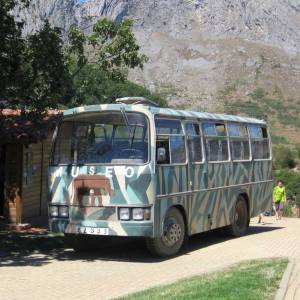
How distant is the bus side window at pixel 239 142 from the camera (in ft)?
48.8

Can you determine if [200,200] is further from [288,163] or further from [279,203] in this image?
[288,163]

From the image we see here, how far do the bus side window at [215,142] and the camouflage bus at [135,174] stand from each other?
27mm

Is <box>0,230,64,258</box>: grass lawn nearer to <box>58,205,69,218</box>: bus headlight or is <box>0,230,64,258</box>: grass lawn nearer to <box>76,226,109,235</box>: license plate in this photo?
<box>58,205,69,218</box>: bus headlight

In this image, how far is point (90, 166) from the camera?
37.9ft

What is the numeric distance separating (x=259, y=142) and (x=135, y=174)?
6336 mm

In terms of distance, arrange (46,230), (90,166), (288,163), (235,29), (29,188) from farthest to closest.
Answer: (235,29)
(288,163)
(29,188)
(46,230)
(90,166)

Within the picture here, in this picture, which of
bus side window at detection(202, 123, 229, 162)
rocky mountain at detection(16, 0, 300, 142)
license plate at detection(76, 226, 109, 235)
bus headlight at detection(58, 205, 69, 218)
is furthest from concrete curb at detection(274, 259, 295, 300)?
rocky mountain at detection(16, 0, 300, 142)

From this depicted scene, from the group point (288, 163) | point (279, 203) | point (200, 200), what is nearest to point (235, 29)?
point (288, 163)

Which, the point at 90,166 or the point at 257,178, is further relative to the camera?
the point at 257,178

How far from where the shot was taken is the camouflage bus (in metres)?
11.2

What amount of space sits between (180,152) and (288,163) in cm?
6148

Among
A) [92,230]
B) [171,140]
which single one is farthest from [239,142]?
[92,230]

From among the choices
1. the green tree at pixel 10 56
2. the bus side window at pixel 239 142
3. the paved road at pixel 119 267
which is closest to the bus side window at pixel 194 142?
the bus side window at pixel 239 142

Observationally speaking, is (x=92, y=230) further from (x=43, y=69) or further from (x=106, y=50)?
(x=106, y=50)
